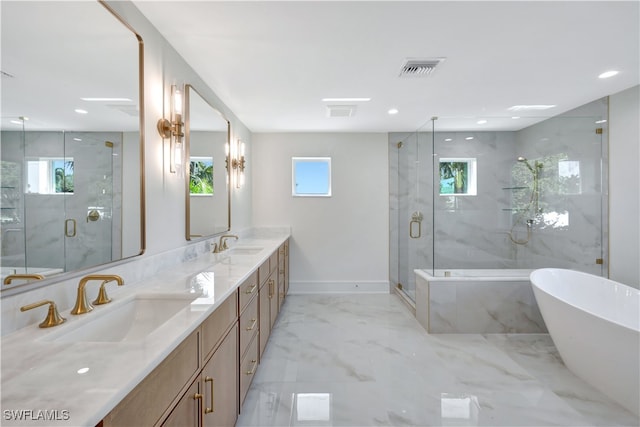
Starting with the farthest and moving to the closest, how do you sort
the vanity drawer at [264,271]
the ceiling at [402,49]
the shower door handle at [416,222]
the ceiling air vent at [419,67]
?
the shower door handle at [416,222] < the vanity drawer at [264,271] < the ceiling air vent at [419,67] < the ceiling at [402,49]

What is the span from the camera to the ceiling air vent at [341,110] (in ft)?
10.3

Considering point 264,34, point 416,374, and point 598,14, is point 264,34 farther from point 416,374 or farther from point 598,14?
point 416,374

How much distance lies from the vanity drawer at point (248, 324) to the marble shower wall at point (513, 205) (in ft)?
7.20

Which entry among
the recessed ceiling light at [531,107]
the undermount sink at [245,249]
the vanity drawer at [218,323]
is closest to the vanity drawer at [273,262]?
the undermount sink at [245,249]

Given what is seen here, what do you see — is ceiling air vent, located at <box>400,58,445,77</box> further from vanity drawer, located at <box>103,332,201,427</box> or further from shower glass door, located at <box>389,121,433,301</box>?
vanity drawer, located at <box>103,332,201,427</box>

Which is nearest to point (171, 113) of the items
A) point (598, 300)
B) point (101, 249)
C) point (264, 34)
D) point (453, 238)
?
point (264, 34)

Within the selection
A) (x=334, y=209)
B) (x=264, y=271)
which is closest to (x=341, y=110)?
(x=334, y=209)

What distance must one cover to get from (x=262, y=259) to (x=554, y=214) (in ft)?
11.2

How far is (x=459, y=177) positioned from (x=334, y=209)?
69.4 inches

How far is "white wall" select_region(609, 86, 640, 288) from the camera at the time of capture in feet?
8.94

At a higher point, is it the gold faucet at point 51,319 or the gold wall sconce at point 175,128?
the gold wall sconce at point 175,128

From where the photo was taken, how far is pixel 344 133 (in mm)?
4316

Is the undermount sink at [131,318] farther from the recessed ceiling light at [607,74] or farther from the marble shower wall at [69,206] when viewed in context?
the recessed ceiling light at [607,74]

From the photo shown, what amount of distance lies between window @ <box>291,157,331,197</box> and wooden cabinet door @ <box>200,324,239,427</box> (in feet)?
9.78
